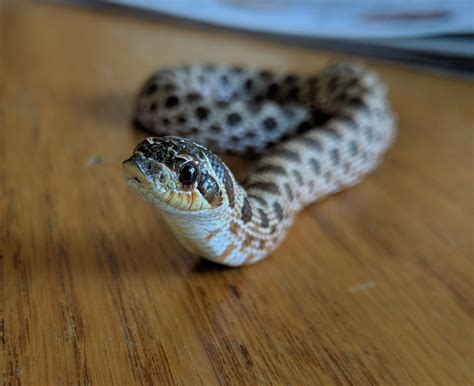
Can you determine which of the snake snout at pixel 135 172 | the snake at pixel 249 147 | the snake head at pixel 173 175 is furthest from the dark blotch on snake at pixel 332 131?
the snake snout at pixel 135 172

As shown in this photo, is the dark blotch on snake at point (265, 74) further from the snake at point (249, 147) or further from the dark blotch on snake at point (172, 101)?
the dark blotch on snake at point (172, 101)

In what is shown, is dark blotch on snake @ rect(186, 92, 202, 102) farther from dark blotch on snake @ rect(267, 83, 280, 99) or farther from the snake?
dark blotch on snake @ rect(267, 83, 280, 99)

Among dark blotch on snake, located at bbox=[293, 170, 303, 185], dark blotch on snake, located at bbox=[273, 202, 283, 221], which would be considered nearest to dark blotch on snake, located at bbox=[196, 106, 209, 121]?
dark blotch on snake, located at bbox=[293, 170, 303, 185]

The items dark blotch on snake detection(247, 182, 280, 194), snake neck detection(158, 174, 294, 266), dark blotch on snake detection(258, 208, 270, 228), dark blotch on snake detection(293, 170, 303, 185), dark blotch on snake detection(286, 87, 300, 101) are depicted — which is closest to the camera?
snake neck detection(158, 174, 294, 266)

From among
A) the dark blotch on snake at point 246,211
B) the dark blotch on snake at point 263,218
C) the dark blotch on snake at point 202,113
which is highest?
the dark blotch on snake at point 246,211

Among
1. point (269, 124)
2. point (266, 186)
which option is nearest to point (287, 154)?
point (266, 186)

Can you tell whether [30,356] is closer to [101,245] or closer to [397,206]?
[101,245]
